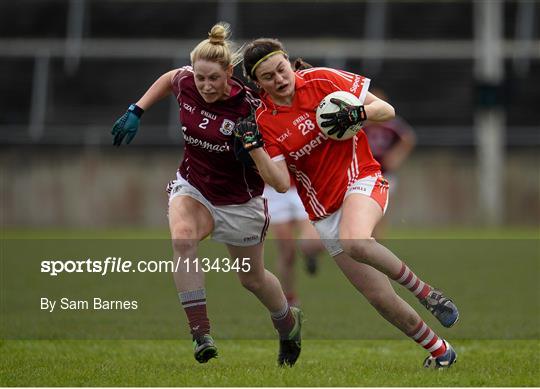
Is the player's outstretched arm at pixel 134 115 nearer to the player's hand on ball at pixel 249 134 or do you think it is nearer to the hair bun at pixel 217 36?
the hair bun at pixel 217 36

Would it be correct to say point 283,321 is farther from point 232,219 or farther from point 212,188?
point 212,188

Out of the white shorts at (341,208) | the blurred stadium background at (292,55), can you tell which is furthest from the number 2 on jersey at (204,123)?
the blurred stadium background at (292,55)

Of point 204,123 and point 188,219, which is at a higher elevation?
point 204,123

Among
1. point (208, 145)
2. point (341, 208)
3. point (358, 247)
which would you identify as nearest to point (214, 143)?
point (208, 145)

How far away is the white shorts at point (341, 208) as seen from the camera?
6.24 m

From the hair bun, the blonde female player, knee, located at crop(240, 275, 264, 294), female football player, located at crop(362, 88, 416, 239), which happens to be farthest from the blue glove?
female football player, located at crop(362, 88, 416, 239)

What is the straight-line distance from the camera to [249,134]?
5941 millimetres

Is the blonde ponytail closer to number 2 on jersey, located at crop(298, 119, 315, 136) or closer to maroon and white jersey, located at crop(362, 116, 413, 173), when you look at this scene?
number 2 on jersey, located at crop(298, 119, 315, 136)

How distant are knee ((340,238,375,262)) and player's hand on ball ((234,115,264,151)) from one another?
70 cm

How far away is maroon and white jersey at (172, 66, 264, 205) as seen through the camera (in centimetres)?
635

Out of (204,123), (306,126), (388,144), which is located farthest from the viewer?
(388,144)

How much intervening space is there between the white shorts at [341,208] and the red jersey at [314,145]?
0.11 ft

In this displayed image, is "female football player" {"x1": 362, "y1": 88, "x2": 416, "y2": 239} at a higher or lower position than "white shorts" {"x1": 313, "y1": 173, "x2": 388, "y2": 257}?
higher

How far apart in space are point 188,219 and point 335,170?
88 cm
